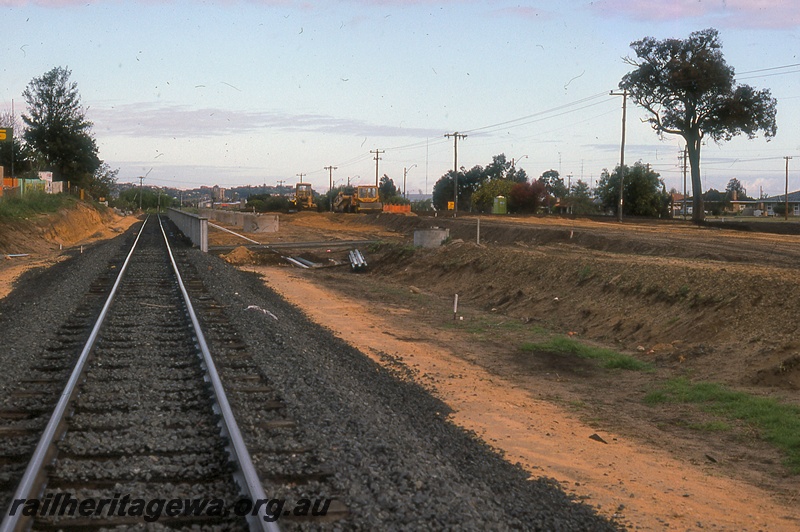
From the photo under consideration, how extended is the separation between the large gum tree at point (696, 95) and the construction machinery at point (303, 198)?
47.9 meters

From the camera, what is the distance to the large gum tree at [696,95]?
57.7m

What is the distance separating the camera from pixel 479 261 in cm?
2517

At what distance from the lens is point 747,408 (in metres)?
9.65

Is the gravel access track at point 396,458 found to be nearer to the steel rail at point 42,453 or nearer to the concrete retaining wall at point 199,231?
the steel rail at point 42,453

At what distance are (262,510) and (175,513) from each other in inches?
25.0

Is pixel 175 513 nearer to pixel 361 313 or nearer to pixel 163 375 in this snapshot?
pixel 163 375

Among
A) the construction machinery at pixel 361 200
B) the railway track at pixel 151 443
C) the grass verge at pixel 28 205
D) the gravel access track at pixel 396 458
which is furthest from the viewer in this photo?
the construction machinery at pixel 361 200

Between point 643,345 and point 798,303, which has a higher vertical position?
point 798,303

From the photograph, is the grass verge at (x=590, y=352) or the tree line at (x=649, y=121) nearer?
the grass verge at (x=590, y=352)

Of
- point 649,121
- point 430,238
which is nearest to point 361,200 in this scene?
point 649,121

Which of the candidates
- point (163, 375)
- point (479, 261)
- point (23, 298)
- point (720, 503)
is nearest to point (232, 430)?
point (163, 375)

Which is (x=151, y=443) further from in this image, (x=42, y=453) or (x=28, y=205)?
(x=28, y=205)

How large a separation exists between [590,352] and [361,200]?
72326 millimetres

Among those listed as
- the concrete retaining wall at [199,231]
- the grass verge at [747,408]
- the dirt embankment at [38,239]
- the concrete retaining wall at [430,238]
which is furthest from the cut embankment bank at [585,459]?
the concrete retaining wall at [199,231]
